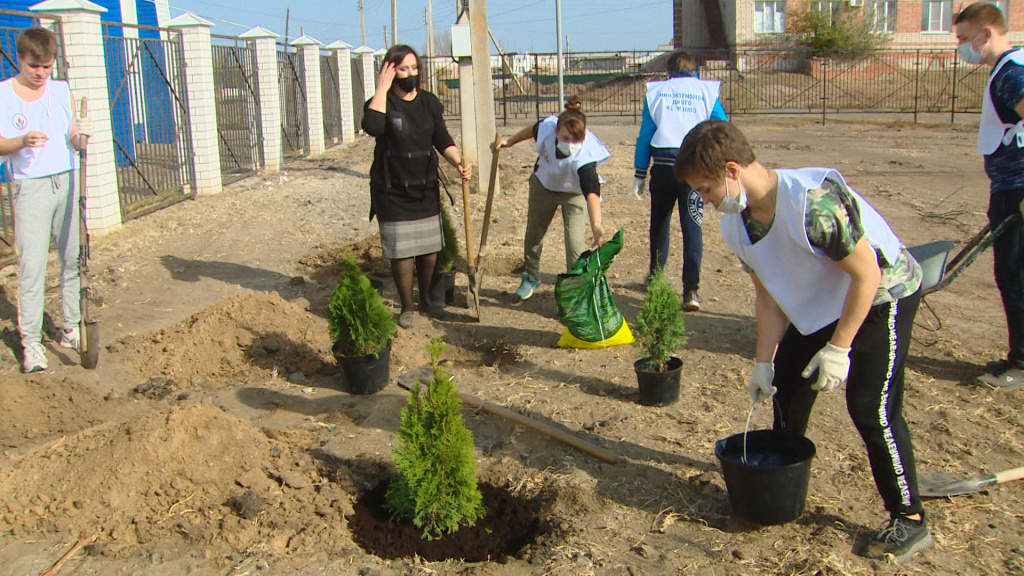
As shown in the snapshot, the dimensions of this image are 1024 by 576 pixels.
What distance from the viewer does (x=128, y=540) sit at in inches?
128

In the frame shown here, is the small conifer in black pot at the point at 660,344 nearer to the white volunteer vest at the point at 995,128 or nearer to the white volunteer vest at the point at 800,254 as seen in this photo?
the white volunteer vest at the point at 800,254

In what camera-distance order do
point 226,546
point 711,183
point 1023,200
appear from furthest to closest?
point 1023,200, point 226,546, point 711,183

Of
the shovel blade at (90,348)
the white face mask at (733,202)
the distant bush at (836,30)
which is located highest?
the distant bush at (836,30)

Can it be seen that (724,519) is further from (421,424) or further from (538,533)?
(421,424)

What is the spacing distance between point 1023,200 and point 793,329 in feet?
7.14

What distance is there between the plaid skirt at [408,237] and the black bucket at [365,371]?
3.68 feet

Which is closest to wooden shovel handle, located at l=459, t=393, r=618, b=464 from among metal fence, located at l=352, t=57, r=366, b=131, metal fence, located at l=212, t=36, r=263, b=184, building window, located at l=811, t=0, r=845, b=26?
metal fence, located at l=212, t=36, r=263, b=184

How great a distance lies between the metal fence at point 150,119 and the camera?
10.2 metres

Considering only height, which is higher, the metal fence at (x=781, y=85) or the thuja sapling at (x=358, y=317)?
the metal fence at (x=781, y=85)

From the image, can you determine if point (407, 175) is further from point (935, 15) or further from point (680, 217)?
point (935, 15)

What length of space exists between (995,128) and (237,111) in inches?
463

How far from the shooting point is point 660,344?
4.54 metres

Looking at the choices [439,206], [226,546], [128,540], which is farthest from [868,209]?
[439,206]

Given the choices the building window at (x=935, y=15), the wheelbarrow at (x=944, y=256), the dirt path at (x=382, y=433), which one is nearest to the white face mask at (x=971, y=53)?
the wheelbarrow at (x=944, y=256)
